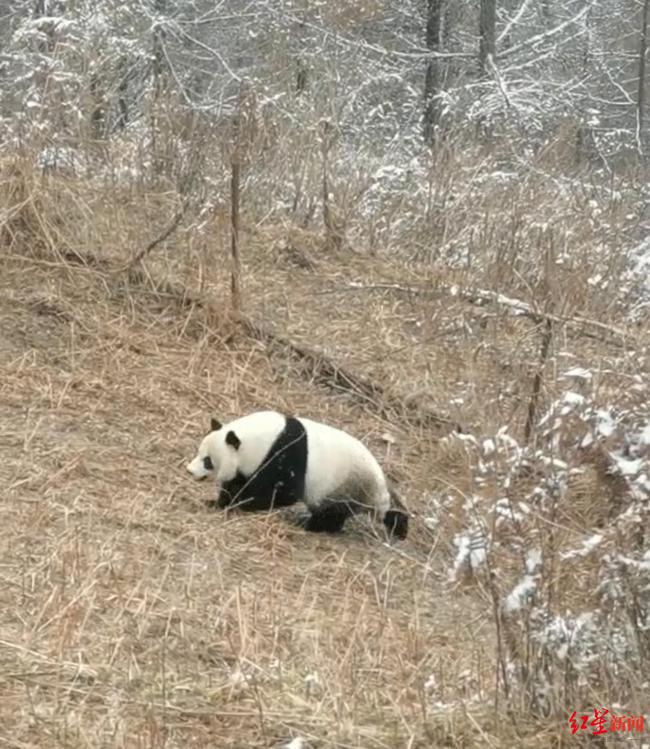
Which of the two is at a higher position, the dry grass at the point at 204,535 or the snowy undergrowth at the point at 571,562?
the snowy undergrowth at the point at 571,562

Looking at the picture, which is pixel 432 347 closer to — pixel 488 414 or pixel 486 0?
pixel 488 414

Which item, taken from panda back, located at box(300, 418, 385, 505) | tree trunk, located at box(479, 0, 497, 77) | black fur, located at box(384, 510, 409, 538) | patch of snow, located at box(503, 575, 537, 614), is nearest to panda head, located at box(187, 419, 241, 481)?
panda back, located at box(300, 418, 385, 505)

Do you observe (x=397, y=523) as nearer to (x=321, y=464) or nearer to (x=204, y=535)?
(x=321, y=464)

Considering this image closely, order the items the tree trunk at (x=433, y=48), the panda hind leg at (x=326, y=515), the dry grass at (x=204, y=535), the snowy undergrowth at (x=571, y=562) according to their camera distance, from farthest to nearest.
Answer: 1. the tree trunk at (x=433, y=48)
2. the panda hind leg at (x=326, y=515)
3. the dry grass at (x=204, y=535)
4. the snowy undergrowth at (x=571, y=562)

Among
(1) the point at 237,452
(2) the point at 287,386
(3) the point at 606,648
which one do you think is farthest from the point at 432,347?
(3) the point at 606,648

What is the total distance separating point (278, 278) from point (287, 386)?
5.28 feet

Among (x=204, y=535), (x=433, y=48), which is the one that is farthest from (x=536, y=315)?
(x=433, y=48)

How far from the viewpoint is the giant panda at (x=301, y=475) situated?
20.0 feet

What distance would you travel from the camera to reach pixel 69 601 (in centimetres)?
448

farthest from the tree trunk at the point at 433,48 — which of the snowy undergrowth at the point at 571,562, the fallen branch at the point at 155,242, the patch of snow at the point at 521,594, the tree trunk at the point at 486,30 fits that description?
the patch of snow at the point at 521,594

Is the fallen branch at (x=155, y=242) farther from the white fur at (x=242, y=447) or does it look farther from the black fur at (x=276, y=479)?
the black fur at (x=276, y=479)

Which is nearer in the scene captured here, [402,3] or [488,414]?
[488,414]

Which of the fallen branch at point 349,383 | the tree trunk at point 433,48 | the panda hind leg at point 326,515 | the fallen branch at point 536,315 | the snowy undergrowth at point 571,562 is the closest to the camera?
the snowy undergrowth at point 571,562

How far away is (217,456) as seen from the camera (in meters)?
6.18
